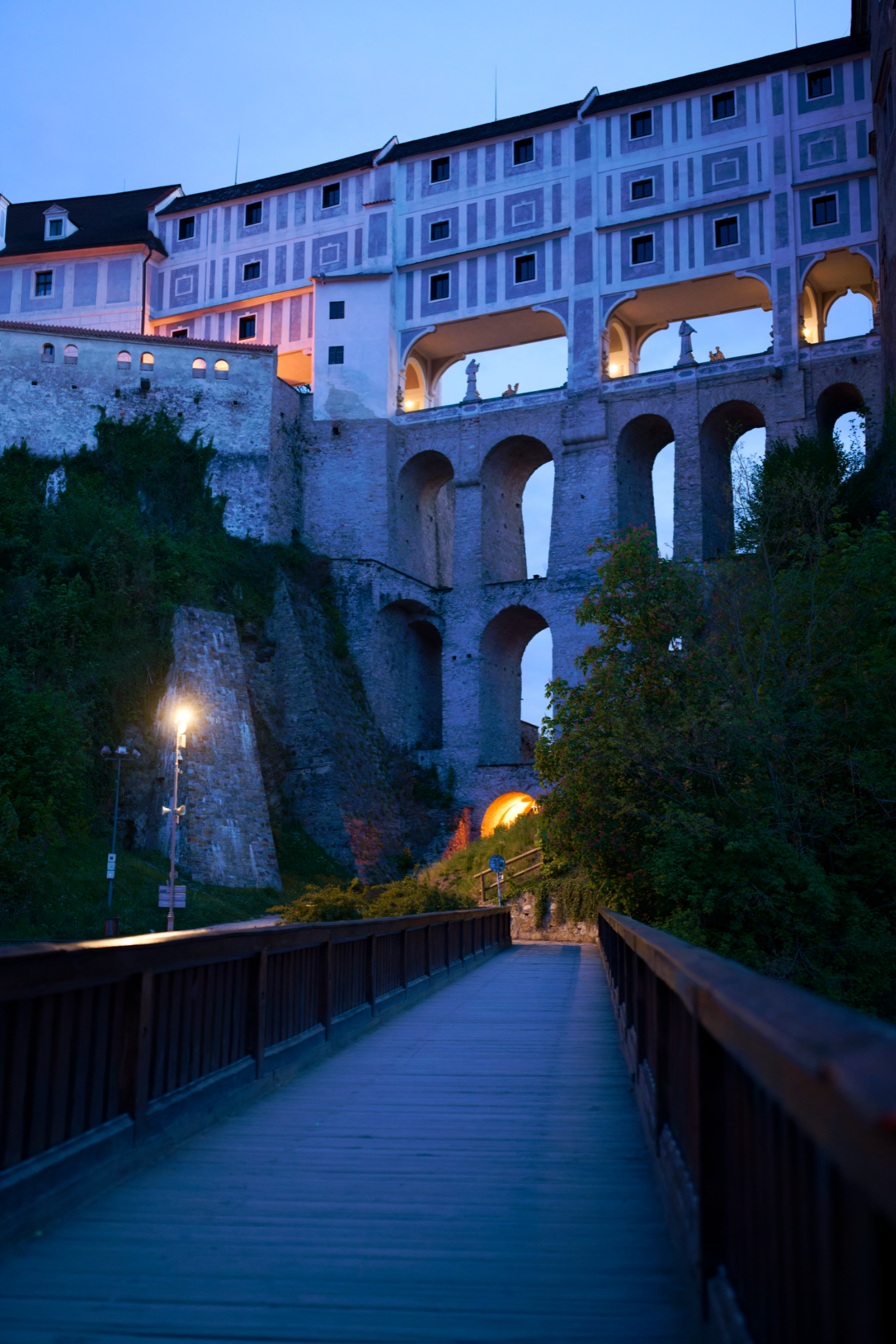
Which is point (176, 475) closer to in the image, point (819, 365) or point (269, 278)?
point (269, 278)

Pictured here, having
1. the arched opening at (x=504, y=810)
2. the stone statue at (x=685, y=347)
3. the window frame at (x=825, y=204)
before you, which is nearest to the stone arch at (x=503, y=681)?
the arched opening at (x=504, y=810)

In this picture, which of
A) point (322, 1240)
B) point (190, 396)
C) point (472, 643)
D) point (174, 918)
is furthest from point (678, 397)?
point (322, 1240)

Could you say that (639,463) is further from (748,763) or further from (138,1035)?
(138,1035)

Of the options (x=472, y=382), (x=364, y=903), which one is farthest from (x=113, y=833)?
(x=472, y=382)

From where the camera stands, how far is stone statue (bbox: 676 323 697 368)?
139 ft

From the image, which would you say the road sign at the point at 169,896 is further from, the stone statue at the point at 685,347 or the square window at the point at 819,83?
the square window at the point at 819,83

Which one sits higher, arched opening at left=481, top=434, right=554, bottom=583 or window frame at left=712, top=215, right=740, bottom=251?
window frame at left=712, top=215, right=740, bottom=251

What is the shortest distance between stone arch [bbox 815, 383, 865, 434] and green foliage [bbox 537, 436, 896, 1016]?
18994 mm

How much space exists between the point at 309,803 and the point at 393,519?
1285 cm

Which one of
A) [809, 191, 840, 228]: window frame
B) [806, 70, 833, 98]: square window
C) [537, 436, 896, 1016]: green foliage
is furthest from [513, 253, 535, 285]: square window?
[537, 436, 896, 1016]: green foliage

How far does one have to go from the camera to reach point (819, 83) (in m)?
41.1

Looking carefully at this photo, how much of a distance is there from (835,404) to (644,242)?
9812mm

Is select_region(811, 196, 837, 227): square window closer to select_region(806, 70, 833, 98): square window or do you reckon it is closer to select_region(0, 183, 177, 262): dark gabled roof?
select_region(806, 70, 833, 98): square window

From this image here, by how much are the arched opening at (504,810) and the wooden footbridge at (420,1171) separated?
34.9 m
